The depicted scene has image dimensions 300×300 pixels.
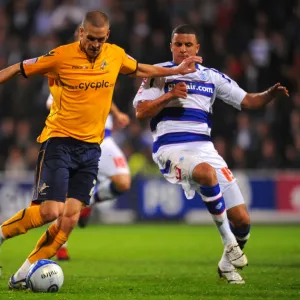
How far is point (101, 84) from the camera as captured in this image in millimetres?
7582

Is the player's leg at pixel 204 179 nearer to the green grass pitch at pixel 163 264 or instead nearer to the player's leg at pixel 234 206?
the player's leg at pixel 234 206

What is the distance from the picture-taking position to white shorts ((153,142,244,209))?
26.9ft

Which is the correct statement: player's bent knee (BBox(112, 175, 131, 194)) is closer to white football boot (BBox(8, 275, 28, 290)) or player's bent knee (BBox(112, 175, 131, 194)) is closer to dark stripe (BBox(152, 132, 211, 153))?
dark stripe (BBox(152, 132, 211, 153))

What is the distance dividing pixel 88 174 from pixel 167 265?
2515 mm

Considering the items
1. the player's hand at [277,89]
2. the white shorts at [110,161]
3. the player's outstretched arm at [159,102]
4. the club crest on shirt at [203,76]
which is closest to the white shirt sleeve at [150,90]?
the player's outstretched arm at [159,102]

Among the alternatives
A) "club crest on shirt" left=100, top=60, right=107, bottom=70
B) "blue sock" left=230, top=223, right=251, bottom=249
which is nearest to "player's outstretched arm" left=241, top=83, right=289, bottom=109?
Result: "blue sock" left=230, top=223, right=251, bottom=249

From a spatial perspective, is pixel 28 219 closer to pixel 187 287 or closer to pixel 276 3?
pixel 187 287

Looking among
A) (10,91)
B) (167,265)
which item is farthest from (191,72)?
(10,91)

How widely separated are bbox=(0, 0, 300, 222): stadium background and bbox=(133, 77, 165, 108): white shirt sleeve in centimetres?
904

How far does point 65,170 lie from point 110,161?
421cm

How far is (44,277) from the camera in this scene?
7.07 meters

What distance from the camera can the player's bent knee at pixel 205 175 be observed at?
7.87m

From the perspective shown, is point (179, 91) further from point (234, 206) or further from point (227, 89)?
point (234, 206)

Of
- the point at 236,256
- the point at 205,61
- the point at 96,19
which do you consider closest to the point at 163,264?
the point at 236,256
